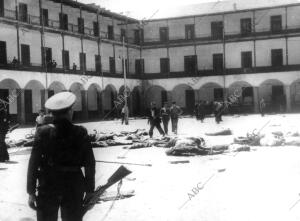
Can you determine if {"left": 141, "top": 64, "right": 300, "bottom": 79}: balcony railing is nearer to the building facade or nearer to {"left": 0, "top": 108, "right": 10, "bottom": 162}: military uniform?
the building facade

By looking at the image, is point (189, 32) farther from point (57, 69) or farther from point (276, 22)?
point (57, 69)

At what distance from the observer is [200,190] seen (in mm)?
7191

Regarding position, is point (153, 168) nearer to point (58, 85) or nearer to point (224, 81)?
point (58, 85)

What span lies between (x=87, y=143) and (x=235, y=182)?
4.55 m

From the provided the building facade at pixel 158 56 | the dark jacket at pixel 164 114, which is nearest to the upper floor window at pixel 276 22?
the building facade at pixel 158 56

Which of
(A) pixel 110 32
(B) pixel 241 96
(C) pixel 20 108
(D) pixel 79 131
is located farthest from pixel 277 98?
(D) pixel 79 131

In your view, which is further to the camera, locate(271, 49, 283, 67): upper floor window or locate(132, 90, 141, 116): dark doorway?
locate(132, 90, 141, 116): dark doorway

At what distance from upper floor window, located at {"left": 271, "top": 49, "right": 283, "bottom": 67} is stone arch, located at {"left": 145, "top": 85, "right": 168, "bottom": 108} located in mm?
9988

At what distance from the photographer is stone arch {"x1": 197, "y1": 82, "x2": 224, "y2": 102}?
1597 inches

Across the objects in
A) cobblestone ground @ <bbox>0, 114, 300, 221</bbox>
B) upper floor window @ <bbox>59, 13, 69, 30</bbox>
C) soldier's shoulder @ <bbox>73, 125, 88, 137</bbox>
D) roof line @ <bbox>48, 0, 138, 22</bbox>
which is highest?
roof line @ <bbox>48, 0, 138, 22</bbox>

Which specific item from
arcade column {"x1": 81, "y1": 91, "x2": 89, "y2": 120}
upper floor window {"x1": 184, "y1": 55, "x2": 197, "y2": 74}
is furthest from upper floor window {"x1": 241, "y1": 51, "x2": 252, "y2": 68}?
arcade column {"x1": 81, "y1": 91, "x2": 89, "y2": 120}

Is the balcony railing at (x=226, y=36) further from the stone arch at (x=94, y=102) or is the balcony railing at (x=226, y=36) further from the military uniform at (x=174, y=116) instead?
the military uniform at (x=174, y=116)

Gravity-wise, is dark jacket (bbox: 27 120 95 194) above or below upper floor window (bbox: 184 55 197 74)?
below

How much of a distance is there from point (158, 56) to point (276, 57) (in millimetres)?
10699
